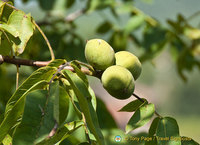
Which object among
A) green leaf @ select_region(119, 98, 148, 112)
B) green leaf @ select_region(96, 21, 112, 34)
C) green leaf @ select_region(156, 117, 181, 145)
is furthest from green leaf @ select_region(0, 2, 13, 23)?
green leaf @ select_region(96, 21, 112, 34)

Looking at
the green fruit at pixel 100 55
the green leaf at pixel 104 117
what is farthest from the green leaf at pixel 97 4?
Result: the green fruit at pixel 100 55

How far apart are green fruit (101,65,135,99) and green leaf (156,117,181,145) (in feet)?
0.64

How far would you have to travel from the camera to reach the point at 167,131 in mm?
1283

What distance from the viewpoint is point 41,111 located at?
103 centimetres

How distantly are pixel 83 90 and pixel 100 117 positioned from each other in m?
0.77

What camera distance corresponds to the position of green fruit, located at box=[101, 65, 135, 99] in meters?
1.22

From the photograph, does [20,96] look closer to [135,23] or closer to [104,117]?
[104,117]

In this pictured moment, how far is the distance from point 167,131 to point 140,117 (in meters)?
0.12

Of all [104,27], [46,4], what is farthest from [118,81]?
[104,27]

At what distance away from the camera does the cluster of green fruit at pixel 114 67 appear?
1.23m

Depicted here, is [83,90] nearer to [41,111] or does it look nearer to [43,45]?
[41,111]

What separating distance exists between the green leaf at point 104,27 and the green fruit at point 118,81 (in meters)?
1.92

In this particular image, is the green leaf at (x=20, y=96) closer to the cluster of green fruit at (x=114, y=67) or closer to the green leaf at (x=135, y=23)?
the cluster of green fruit at (x=114, y=67)

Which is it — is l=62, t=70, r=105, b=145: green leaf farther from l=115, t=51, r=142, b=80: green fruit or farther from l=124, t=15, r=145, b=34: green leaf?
l=124, t=15, r=145, b=34: green leaf
